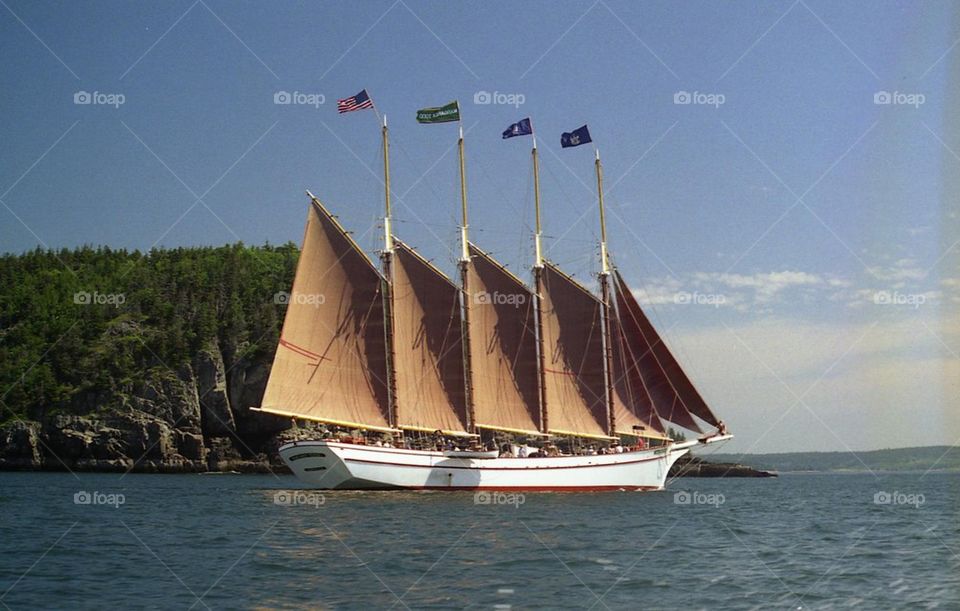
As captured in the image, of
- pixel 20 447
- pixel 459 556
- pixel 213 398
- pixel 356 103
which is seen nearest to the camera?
pixel 459 556

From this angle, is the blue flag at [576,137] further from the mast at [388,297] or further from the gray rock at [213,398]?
the gray rock at [213,398]

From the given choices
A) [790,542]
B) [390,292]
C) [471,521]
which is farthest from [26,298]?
[790,542]

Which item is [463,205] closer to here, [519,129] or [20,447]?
[519,129]

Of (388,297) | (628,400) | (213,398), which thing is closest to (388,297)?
(388,297)

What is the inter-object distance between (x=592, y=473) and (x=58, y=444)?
70.0m

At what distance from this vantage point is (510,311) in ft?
222

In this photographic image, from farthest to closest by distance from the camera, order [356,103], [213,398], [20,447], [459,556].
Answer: [213,398] → [20,447] → [356,103] → [459,556]

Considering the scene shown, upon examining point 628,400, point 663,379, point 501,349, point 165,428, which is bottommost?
point 165,428

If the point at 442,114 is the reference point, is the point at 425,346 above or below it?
below

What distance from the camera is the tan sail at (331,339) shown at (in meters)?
59.1

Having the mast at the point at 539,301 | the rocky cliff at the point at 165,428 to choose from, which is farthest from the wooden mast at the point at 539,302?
the rocky cliff at the point at 165,428

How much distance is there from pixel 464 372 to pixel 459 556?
113ft

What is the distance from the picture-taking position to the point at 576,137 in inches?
2704

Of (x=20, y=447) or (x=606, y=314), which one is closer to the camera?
(x=606, y=314)
